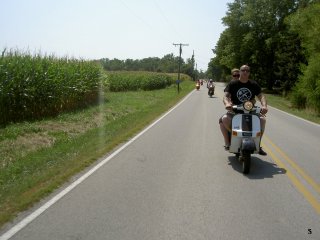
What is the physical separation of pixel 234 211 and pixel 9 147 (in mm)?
7711

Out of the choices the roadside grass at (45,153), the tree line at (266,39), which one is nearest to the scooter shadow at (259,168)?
the roadside grass at (45,153)

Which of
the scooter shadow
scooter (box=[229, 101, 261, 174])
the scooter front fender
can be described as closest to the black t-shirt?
scooter (box=[229, 101, 261, 174])

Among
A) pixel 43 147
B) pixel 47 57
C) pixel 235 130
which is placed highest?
pixel 47 57

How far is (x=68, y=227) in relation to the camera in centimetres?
507

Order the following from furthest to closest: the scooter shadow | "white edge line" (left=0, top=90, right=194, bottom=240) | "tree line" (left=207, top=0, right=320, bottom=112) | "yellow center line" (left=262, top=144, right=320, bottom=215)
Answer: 1. "tree line" (left=207, top=0, right=320, bottom=112)
2. the scooter shadow
3. "yellow center line" (left=262, top=144, right=320, bottom=215)
4. "white edge line" (left=0, top=90, right=194, bottom=240)

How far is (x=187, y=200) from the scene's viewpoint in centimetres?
625

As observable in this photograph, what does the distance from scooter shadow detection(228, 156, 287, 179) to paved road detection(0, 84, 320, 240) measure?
0.02 metres

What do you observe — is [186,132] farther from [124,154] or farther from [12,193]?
[12,193]

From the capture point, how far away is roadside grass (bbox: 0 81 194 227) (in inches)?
260

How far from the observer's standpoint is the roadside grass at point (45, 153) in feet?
21.7

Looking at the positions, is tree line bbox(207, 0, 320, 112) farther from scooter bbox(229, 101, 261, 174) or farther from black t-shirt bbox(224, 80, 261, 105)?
scooter bbox(229, 101, 261, 174)

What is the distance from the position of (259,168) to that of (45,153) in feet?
17.1

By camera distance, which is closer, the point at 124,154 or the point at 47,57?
the point at 124,154

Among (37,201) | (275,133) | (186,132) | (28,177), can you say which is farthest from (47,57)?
(37,201)
